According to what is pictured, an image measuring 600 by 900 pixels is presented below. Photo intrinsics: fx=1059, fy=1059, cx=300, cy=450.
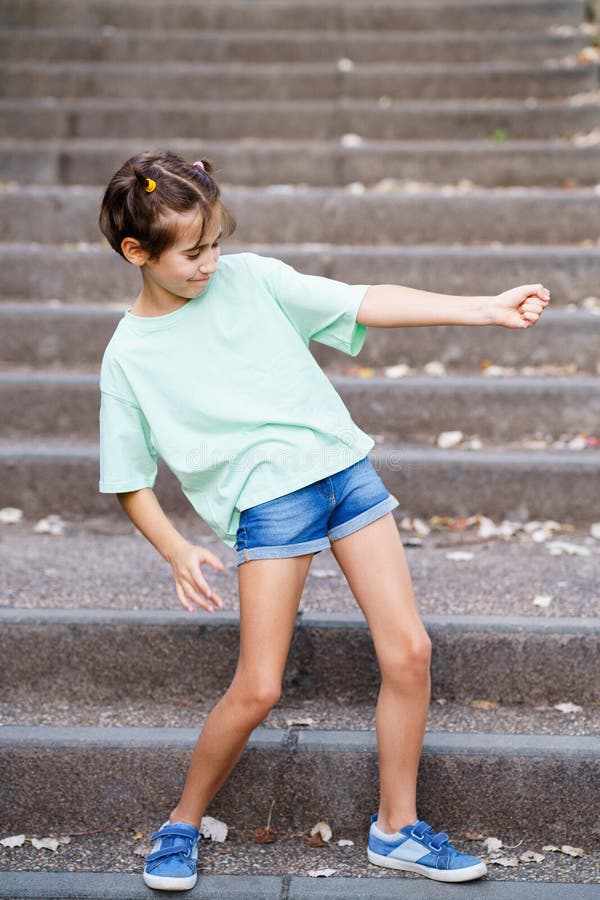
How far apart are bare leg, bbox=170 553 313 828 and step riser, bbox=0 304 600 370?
82.3 inches

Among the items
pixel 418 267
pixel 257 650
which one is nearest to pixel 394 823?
pixel 257 650

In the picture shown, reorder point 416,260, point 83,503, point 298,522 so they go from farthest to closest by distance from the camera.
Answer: point 416,260
point 83,503
point 298,522

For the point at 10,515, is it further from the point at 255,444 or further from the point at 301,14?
the point at 301,14

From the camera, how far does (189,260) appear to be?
87.8 inches

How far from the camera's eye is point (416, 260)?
14.9ft

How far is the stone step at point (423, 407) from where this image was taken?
13.1 feet

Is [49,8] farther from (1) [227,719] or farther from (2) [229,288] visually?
(1) [227,719]

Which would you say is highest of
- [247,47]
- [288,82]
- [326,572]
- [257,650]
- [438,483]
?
[247,47]

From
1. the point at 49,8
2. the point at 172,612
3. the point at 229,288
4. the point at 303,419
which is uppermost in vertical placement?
the point at 49,8

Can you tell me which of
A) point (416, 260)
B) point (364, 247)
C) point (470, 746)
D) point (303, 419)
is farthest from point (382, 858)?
point (364, 247)

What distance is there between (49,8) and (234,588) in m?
4.91

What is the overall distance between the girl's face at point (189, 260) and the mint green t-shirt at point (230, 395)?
0.27 feet

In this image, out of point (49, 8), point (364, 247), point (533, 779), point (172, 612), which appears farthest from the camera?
point (49, 8)

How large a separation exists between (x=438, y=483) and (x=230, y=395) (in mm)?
1570
